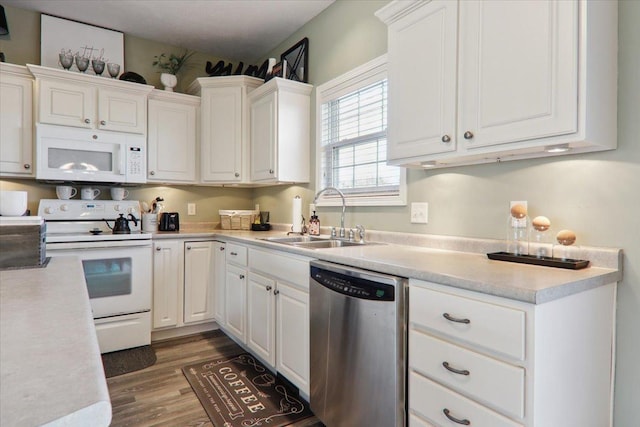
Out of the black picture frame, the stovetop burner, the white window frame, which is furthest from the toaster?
the black picture frame

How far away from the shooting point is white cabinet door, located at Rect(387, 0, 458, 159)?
5.42 ft

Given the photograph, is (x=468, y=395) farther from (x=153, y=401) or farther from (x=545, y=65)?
Result: (x=153, y=401)

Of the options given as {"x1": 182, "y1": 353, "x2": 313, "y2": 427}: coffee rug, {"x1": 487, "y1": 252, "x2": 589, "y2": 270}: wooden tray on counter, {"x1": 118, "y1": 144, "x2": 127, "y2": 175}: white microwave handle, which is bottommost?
{"x1": 182, "y1": 353, "x2": 313, "y2": 427}: coffee rug

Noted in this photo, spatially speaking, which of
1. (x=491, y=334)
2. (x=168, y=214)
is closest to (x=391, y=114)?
(x=491, y=334)

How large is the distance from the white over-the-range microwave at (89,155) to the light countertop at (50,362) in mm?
2283

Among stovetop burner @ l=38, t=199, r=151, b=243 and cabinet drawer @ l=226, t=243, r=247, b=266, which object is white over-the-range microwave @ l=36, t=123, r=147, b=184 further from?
cabinet drawer @ l=226, t=243, r=247, b=266

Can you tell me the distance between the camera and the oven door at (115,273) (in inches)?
109

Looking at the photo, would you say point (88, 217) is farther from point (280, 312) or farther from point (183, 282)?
point (280, 312)

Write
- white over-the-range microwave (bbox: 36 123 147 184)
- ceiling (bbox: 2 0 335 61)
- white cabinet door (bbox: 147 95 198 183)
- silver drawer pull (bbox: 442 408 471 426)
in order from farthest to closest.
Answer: white cabinet door (bbox: 147 95 198 183)
ceiling (bbox: 2 0 335 61)
white over-the-range microwave (bbox: 36 123 147 184)
silver drawer pull (bbox: 442 408 471 426)

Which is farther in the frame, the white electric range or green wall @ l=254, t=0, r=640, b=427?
the white electric range

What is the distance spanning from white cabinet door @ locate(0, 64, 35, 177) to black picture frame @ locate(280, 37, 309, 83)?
207 cm

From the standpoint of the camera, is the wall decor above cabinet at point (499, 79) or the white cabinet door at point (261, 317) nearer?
the wall decor above cabinet at point (499, 79)

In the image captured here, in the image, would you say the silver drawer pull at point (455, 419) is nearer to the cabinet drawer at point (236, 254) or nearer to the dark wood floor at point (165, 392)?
the dark wood floor at point (165, 392)

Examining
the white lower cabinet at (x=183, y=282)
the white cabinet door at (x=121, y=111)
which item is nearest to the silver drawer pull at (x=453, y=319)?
the white lower cabinet at (x=183, y=282)
